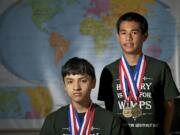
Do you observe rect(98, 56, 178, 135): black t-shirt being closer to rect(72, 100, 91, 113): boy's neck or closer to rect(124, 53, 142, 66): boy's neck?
rect(124, 53, 142, 66): boy's neck

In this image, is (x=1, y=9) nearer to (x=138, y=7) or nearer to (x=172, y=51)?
(x=138, y=7)

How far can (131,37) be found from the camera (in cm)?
168

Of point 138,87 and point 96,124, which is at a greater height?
point 138,87

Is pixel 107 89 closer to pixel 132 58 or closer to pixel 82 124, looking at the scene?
pixel 132 58

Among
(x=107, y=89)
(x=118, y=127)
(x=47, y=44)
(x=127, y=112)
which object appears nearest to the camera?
(x=118, y=127)

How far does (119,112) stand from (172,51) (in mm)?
1515

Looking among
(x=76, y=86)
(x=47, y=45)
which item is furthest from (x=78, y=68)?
(x=47, y=45)

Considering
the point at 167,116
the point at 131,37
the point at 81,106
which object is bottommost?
the point at 167,116

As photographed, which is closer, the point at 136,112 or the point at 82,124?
the point at 82,124

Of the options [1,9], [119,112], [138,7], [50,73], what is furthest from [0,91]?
[119,112]

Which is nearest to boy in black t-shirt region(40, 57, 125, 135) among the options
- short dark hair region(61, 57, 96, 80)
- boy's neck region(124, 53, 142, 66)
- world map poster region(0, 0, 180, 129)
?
short dark hair region(61, 57, 96, 80)

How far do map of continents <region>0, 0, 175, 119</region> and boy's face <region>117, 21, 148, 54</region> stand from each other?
1.39 meters

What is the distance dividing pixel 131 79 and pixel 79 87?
0.94 feet

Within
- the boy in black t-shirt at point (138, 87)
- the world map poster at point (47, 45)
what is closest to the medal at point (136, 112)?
the boy in black t-shirt at point (138, 87)
